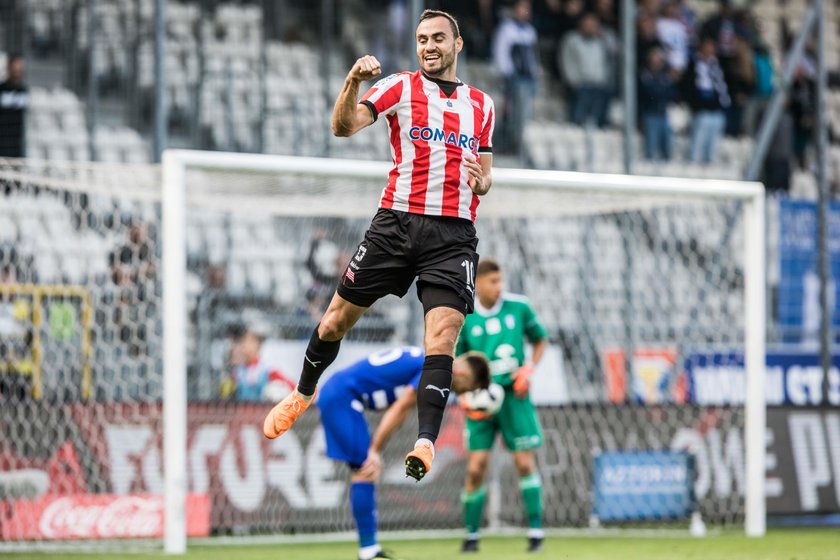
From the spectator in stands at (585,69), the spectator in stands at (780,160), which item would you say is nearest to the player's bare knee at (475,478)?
the spectator in stands at (585,69)

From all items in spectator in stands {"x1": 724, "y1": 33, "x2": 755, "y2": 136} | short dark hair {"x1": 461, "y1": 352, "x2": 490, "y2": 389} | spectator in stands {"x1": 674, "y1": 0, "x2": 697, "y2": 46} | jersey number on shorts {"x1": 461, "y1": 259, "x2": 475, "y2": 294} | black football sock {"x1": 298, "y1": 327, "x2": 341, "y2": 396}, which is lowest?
short dark hair {"x1": 461, "y1": 352, "x2": 490, "y2": 389}

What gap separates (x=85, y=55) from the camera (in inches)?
522

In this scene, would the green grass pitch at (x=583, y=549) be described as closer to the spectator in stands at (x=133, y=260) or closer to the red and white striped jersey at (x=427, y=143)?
the spectator in stands at (x=133, y=260)

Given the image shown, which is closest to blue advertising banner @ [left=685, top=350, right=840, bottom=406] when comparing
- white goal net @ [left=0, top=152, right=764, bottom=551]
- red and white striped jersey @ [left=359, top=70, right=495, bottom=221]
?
white goal net @ [left=0, top=152, right=764, bottom=551]

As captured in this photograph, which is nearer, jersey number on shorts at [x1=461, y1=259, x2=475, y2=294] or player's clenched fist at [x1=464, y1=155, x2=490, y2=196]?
player's clenched fist at [x1=464, y1=155, x2=490, y2=196]

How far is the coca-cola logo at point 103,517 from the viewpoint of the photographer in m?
9.49

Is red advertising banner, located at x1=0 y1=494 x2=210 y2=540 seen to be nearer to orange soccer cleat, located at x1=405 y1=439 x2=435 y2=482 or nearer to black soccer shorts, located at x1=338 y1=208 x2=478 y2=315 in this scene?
black soccer shorts, located at x1=338 y1=208 x2=478 y2=315

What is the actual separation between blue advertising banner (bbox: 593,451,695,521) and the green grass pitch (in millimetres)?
514

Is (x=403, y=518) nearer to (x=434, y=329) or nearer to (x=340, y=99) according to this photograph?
(x=434, y=329)

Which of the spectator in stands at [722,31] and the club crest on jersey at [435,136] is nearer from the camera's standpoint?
the club crest on jersey at [435,136]

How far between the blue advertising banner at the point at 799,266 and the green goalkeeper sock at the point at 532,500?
223 inches

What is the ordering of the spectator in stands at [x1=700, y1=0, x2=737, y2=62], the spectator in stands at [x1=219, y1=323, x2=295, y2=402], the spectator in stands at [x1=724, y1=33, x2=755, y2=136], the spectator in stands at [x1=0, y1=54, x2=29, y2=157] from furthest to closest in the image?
the spectator in stands at [x1=700, y1=0, x2=737, y2=62] → the spectator in stands at [x1=724, y1=33, x2=755, y2=136] → the spectator in stands at [x1=0, y1=54, x2=29, y2=157] → the spectator in stands at [x1=219, y1=323, x2=295, y2=402]

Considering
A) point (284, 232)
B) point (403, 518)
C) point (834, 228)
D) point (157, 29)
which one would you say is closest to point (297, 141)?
point (284, 232)

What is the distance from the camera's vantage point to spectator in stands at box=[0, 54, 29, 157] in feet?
40.9
